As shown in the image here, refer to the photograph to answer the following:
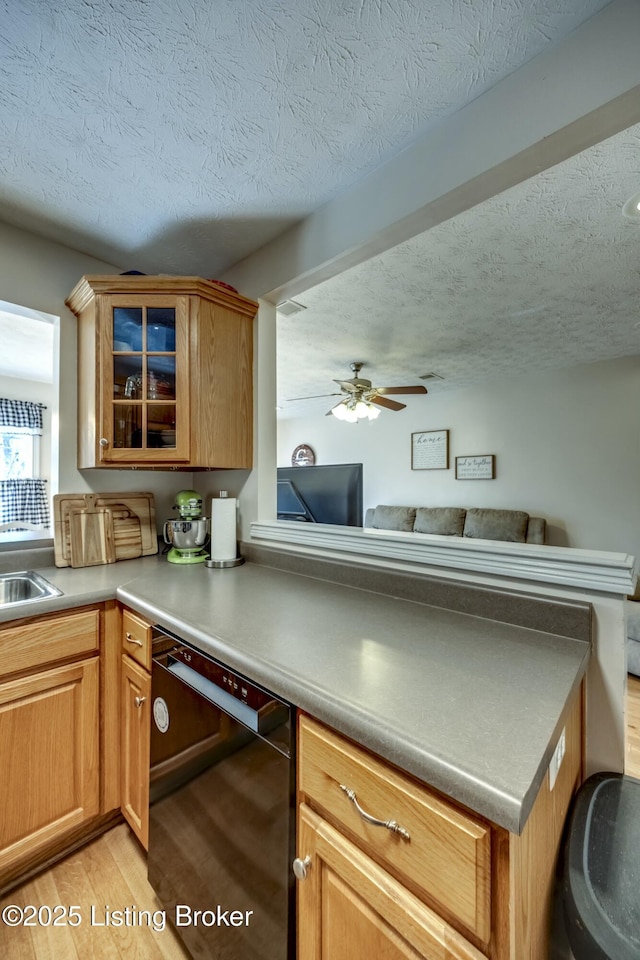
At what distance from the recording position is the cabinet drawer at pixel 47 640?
1187 mm

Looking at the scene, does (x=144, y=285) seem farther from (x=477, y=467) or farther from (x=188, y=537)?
(x=477, y=467)

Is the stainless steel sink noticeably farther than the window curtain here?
No

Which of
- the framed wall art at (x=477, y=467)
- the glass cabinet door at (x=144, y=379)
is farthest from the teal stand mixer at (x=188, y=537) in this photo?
the framed wall art at (x=477, y=467)

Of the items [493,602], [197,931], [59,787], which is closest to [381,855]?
[493,602]

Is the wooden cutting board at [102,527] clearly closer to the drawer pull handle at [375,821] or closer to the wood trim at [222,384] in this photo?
the wood trim at [222,384]

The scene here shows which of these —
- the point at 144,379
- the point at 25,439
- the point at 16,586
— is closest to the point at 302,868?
the point at 16,586

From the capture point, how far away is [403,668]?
81 centimetres

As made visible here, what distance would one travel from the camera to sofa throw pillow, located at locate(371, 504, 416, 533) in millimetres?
4699

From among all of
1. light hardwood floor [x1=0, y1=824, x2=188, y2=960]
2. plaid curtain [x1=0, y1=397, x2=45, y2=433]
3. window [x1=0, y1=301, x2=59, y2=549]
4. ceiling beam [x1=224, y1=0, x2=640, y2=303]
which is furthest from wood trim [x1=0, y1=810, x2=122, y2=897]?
plaid curtain [x1=0, y1=397, x2=45, y2=433]

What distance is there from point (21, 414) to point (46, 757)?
4115 millimetres

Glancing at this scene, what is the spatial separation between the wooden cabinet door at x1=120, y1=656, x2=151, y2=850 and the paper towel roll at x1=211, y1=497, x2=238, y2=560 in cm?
54

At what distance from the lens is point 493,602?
109 centimetres

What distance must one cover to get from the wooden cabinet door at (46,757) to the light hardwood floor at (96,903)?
0.15 metres

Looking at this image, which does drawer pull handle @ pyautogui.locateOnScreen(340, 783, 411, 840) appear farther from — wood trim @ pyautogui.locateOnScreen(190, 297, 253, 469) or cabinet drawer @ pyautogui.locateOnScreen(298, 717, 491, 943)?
wood trim @ pyautogui.locateOnScreen(190, 297, 253, 469)
